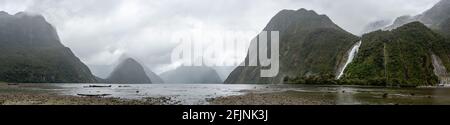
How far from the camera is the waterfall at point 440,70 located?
166438mm

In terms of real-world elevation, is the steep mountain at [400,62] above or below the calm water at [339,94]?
above

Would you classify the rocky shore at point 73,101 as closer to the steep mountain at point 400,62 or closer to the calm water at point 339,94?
the calm water at point 339,94

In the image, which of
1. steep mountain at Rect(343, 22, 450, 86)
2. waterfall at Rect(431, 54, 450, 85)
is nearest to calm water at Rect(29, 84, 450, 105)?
steep mountain at Rect(343, 22, 450, 86)

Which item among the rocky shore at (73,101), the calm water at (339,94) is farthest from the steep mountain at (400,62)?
the rocky shore at (73,101)

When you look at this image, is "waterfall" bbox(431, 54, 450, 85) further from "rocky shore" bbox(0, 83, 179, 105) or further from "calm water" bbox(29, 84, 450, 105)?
"rocky shore" bbox(0, 83, 179, 105)

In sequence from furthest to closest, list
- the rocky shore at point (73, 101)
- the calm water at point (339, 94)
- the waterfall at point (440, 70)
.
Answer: the waterfall at point (440, 70) < the calm water at point (339, 94) < the rocky shore at point (73, 101)

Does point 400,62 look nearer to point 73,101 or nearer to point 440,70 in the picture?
point 440,70

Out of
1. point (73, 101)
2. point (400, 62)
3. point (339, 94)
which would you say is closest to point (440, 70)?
point (400, 62)

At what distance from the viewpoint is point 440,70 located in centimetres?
17925

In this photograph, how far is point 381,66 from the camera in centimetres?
18075

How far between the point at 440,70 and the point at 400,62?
22.5 meters

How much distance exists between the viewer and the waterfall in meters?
166
